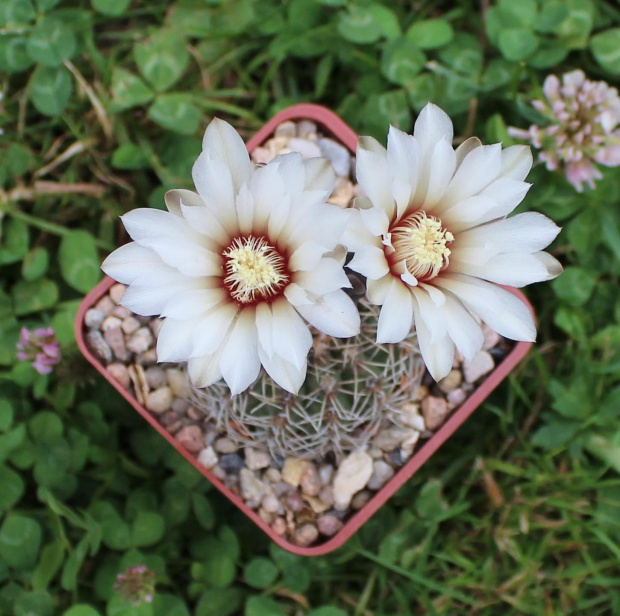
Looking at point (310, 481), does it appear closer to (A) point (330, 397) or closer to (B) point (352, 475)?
(B) point (352, 475)

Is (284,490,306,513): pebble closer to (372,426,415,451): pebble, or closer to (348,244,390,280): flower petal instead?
(372,426,415,451): pebble

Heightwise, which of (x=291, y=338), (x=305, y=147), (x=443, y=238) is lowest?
(x=305, y=147)

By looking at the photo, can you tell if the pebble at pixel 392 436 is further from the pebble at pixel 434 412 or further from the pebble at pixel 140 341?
the pebble at pixel 140 341

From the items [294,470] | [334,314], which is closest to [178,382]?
[294,470]

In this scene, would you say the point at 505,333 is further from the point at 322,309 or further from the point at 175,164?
the point at 175,164

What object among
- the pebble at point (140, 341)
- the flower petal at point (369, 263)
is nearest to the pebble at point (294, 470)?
the pebble at point (140, 341)

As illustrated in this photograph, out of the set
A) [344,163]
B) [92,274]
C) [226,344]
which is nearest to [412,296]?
[226,344]
